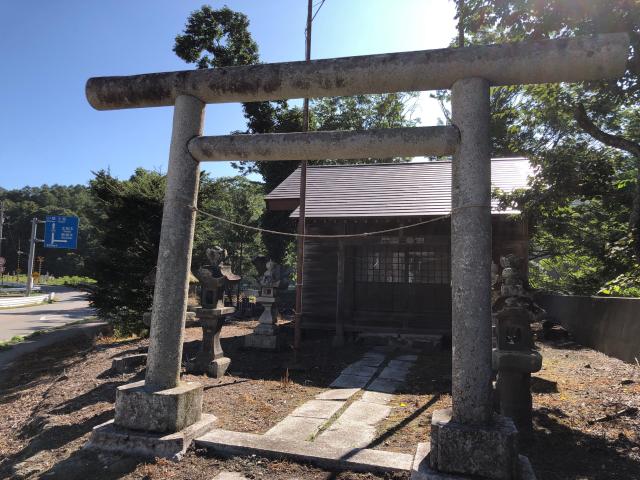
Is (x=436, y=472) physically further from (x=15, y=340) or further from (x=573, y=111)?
(x=15, y=340)

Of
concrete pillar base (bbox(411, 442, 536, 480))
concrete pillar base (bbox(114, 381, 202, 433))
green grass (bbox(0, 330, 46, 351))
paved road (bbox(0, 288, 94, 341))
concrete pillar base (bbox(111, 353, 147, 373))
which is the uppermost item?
concrete pillar base (bbox(114, 381, 202, 433))

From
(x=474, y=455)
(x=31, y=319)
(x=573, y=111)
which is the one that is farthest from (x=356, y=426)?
(x=31, y=319)

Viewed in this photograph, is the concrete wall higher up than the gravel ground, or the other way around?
the concrete wall

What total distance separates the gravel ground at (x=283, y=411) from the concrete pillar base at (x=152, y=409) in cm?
31

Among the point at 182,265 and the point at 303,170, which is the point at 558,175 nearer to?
the point at 303,170

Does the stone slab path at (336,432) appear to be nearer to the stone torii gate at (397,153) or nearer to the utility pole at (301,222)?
the stone torii gate at (397,153)

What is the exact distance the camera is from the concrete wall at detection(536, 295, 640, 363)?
26.8ft

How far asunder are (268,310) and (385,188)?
564 centimetres

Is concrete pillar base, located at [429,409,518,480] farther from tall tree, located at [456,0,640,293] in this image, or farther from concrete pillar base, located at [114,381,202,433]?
tall tree, located at [456,0,640,293]

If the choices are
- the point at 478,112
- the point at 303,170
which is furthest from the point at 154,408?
the point at 303,170

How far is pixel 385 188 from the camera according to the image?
1309cm

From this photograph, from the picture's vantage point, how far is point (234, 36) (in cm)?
2300

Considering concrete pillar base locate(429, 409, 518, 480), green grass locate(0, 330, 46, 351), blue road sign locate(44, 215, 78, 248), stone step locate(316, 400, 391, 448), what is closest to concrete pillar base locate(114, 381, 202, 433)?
stone step locate(316, 400, 391, 448)

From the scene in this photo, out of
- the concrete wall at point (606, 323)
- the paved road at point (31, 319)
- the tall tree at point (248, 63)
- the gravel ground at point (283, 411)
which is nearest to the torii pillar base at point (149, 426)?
the gravel ground at point (283, 411)
